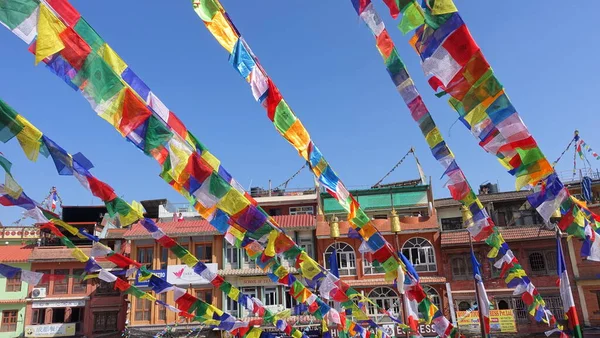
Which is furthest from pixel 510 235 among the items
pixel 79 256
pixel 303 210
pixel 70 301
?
pixel 70 301

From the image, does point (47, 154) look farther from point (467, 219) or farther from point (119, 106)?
point (467, 219)

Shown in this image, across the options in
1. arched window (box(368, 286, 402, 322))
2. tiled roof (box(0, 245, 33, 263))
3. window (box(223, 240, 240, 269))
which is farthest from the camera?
tiled roof (box(0, 245, 33, 263))

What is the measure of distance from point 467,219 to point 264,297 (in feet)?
73.3

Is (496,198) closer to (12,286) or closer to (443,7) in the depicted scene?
(443,7)

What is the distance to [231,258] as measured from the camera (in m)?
34.9

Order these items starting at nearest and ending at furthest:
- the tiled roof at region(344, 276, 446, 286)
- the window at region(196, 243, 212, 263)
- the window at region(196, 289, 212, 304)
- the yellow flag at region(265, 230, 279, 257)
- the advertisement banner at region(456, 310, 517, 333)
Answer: the yellow flag at region(265, 230, 279, 257) < the advertisement banner at region(456, 310, 517, 333) < the tiled roof at region(344, 276, 446, 286) < the window at region(196, 289, 212, 304) < the window at region(196, 243, 212, 263)

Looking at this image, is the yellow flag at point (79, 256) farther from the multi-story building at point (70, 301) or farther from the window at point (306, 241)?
the multi-story building at point (70, 301)

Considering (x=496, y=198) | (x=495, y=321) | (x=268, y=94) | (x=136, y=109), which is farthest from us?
(x=496, y=198)

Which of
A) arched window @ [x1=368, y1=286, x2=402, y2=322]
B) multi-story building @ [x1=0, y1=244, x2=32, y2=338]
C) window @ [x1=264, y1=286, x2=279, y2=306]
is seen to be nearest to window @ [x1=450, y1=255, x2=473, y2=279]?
arched window @ [x1=368, y1=286, x2=402, y2=322]

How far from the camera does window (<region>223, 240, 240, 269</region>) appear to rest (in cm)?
3472

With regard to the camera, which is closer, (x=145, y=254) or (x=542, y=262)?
(x=542, y=262)

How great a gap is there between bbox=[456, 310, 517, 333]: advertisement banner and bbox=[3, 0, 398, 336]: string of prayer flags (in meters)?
24.3

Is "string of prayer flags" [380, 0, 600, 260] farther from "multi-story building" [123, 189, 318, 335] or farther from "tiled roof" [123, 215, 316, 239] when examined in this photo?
"tiled roof" [123, 215, 316, 239]

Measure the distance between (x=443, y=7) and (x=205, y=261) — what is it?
1251 inches
